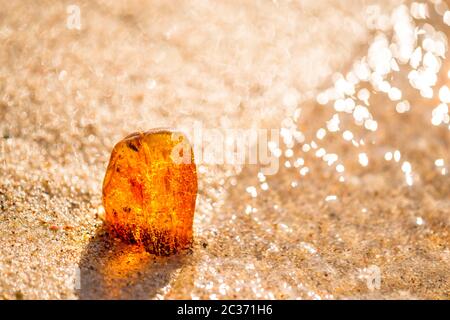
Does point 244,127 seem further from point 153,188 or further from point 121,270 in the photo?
point 121,270

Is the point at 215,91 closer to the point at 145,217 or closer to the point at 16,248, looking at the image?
the point at 145,217

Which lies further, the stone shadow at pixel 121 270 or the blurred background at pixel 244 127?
the blurred background at pixel 244 127

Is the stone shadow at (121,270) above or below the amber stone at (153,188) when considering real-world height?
below

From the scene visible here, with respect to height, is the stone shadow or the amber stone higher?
the amber stone
